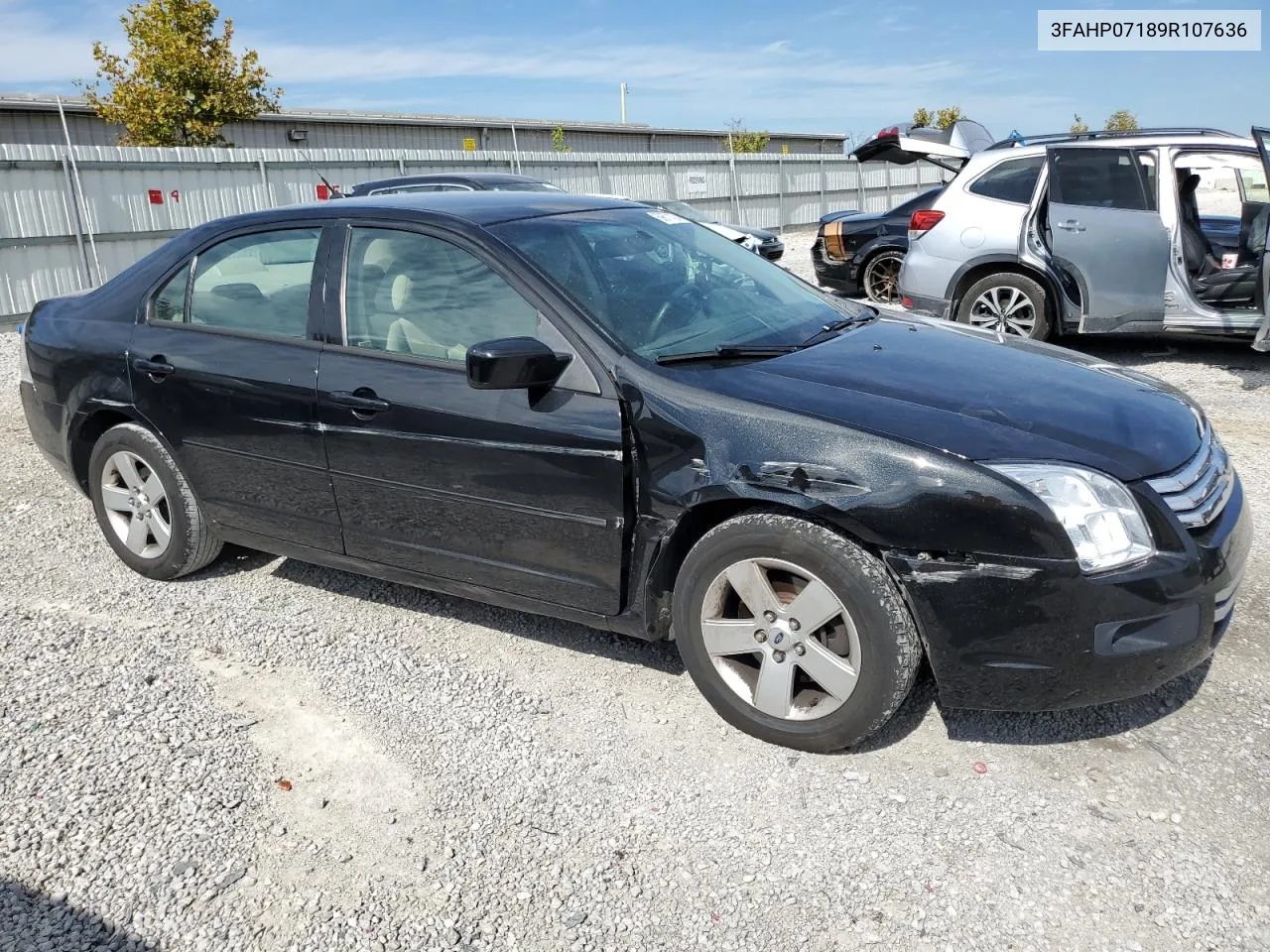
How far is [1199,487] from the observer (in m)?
2.93

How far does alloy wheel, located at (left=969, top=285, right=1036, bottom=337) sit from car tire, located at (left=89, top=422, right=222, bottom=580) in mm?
6180

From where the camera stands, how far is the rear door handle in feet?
13.6

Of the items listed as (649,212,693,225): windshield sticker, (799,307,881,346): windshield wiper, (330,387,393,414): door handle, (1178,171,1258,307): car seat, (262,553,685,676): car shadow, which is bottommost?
(262,553,685,676): car shadow

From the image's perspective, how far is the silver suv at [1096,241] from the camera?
7.59 meters

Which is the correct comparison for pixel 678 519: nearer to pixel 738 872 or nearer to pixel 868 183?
pixel 738 872

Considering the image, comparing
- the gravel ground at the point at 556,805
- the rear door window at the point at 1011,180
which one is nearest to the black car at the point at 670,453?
the gravel ground at the point at 556,805

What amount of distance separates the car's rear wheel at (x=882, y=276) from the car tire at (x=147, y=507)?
8382mm

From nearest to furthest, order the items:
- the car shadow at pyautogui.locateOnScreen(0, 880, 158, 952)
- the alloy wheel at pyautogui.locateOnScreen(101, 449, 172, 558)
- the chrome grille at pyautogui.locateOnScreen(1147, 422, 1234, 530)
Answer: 1. the car shadow at pyautogui.locateOnScreen(0, 880, 158, 952)
2. the chrome grille at pyautogui.locateOnScreen(1147, 422, 1234, 530)
3. the alloy wheel at pyautogui.locateOnScreen(101, 449, 172, 558)

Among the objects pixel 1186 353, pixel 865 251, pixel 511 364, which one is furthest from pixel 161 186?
pixel 511 364

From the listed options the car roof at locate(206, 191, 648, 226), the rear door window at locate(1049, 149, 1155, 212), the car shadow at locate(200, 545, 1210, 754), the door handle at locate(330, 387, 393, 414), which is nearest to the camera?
the car shadow at locate(200, 545, 1210, 754)

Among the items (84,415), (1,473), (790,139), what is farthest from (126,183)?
(790,139)

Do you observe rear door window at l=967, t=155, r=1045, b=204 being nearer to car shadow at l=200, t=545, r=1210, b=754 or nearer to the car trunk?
the car trunk

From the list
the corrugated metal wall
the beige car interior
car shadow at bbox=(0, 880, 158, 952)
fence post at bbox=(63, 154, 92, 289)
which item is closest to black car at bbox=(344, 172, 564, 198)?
fence post at bbox=(63, 154, 92, 289)

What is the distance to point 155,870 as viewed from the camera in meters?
2.67
